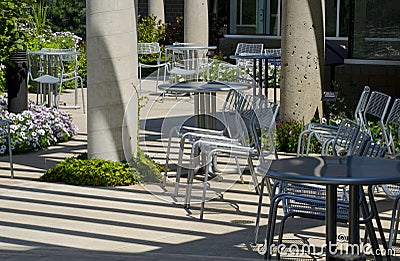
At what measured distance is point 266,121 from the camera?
7586 millimetres

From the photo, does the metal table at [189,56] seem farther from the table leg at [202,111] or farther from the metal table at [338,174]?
the metal table at [338,174]

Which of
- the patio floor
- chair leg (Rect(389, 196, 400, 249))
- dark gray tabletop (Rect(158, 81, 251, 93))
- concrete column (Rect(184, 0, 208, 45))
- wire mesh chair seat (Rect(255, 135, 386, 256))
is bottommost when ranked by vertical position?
the patio floor

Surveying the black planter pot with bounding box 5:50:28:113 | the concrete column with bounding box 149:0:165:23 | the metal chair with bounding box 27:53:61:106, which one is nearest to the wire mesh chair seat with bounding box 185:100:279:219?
the black planter pot with bounding box 5:50:28:113

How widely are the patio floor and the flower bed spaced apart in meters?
1.11

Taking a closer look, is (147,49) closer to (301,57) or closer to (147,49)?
(147,49)

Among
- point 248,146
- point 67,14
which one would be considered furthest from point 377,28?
point 67,14

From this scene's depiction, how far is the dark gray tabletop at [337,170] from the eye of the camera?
4.21 meters

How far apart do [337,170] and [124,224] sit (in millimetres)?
2720

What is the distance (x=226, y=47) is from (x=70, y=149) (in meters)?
10.7

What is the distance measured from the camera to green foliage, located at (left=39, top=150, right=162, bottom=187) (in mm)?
8305

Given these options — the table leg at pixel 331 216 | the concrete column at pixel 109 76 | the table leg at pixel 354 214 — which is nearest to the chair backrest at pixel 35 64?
the concrete column at pixel 109 76

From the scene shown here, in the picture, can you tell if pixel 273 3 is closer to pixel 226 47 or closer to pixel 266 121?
pixel 226 47

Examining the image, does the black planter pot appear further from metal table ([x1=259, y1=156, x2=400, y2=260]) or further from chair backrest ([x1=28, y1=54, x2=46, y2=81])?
metal table ([x1=259, y1=156, x2=400, y2=260])

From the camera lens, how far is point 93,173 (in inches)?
328
